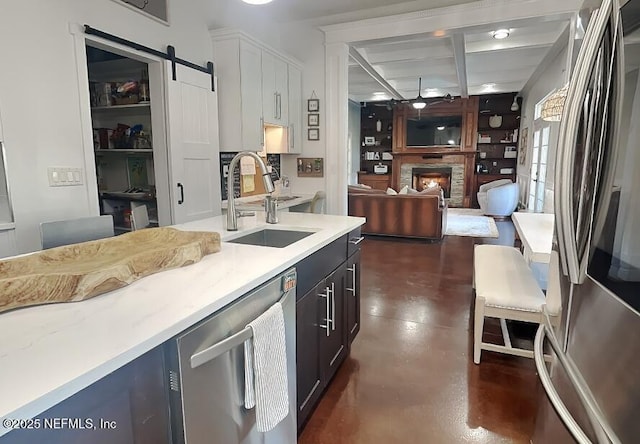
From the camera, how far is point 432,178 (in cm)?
1062

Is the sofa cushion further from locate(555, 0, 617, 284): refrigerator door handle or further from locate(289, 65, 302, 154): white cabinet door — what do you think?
locate(555, 0, 617, 284): refrigerator door handle

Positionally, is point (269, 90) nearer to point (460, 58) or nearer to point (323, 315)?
point (323, 315)

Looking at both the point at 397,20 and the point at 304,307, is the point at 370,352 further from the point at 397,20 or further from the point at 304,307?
the point at 397,20

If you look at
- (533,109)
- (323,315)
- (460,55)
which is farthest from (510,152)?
(323,315)

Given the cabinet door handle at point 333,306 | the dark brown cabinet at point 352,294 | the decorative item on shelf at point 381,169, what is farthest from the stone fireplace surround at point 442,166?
the cabinet door handle at point 333,306

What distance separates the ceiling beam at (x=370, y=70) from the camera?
5.24m

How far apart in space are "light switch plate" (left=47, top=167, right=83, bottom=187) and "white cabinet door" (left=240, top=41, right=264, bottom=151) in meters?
1.52

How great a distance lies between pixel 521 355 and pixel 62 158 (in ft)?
10.5

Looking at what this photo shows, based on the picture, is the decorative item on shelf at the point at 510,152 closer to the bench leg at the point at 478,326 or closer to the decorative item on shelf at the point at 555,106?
the decorative item on shelf at the point at 555,106

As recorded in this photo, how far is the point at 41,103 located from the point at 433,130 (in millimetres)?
9414

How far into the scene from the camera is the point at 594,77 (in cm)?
96

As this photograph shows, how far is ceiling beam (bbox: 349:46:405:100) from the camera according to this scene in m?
5.24

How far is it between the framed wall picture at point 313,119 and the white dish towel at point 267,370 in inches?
148

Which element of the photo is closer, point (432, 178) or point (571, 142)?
point (571, 142)
